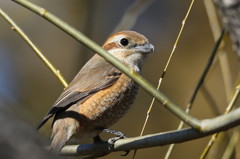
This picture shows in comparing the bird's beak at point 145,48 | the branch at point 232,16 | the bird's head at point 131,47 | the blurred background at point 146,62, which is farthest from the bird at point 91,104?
the blurred background at point 146,62

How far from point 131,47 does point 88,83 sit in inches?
23.8

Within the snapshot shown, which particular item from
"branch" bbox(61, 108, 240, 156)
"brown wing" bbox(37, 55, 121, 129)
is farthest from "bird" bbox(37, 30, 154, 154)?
"branch" bbox(61, 108, 240, 156)

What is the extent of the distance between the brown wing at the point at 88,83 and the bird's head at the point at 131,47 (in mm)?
201

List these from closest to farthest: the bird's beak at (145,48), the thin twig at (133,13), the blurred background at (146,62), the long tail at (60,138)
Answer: the long tail at (60,138) < the thin twig at (133,13) < the bird's beak at (145,48) < the blurred background at (146,62)

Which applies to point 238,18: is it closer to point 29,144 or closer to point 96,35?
point 29,144

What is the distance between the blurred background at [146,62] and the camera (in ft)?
23.0

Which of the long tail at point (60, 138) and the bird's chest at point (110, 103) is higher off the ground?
the long tail at point (60, 138)

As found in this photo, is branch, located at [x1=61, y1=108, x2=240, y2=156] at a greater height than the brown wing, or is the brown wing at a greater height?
the brown wing

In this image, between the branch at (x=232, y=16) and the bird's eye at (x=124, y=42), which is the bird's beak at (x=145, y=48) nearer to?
the bird's eye at (x=124, y=42)

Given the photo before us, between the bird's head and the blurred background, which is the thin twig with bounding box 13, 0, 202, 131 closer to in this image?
the bird's head

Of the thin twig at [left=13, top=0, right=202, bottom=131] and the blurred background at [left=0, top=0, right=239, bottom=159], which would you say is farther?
the blurred background at [left=0, top=0, right=239, bottom=159]

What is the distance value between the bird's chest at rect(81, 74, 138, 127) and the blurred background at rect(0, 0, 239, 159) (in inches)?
95.2

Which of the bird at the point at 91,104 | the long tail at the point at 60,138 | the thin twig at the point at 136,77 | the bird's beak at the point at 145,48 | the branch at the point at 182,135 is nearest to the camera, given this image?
the branch at the point at 182,135

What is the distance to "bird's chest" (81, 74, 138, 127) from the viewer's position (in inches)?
158
